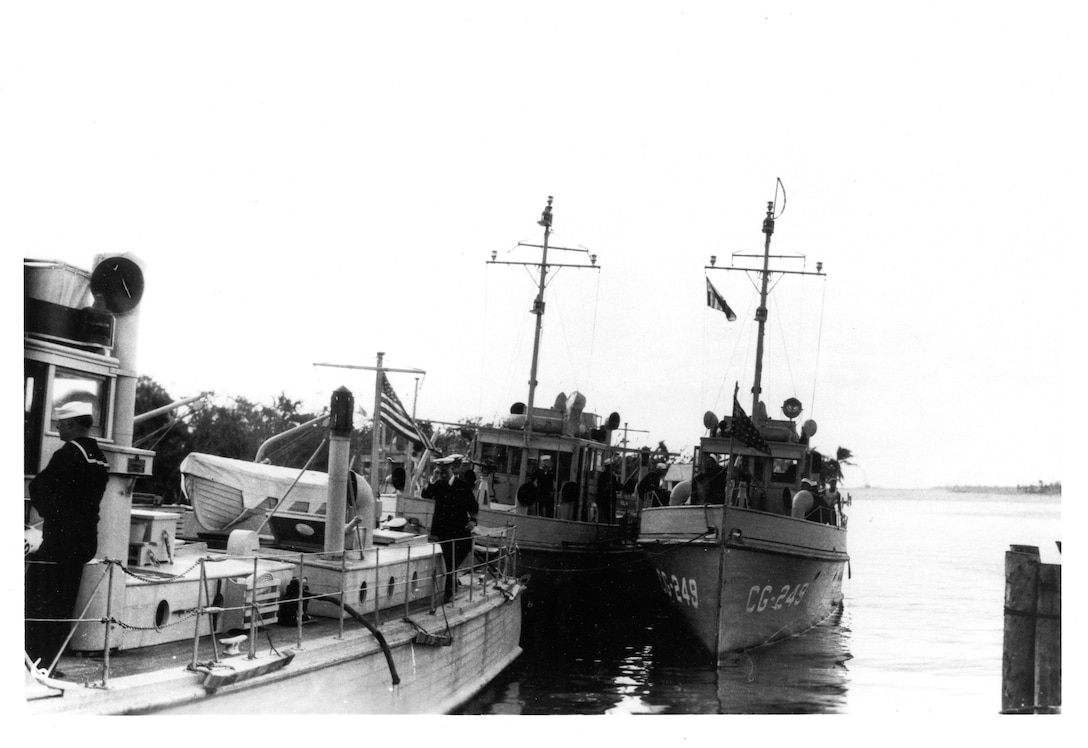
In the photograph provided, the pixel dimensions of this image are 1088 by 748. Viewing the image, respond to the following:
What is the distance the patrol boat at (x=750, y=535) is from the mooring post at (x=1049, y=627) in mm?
6559

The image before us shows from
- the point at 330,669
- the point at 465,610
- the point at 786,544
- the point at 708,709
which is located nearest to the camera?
the point at 330,669

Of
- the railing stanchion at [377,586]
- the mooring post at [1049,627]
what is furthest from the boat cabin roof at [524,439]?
the mooring post at [1049,627]

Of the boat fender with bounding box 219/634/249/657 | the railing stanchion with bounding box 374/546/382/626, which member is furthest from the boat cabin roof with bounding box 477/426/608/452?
the boat fender with bounding box 219/634/249/657

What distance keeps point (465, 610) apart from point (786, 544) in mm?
6558

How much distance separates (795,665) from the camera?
15.8 meters

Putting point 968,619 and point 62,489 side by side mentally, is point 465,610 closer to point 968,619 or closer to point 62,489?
point 62,489

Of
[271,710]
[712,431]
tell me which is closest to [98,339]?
[271,710]

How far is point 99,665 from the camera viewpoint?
23.4 feet

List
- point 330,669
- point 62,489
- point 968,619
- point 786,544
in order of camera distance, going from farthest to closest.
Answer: point 968,619, point 786,544, point 330,669, point 62,489

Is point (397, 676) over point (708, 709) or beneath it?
over

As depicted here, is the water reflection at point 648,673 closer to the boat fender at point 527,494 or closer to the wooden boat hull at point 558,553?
the wooden boat hull at point 558,553

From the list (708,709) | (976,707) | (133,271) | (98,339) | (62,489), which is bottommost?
(708,709)

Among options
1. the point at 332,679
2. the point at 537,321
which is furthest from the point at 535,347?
the point at 332,679

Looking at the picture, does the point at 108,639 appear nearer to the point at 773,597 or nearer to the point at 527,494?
the point at 773,597
